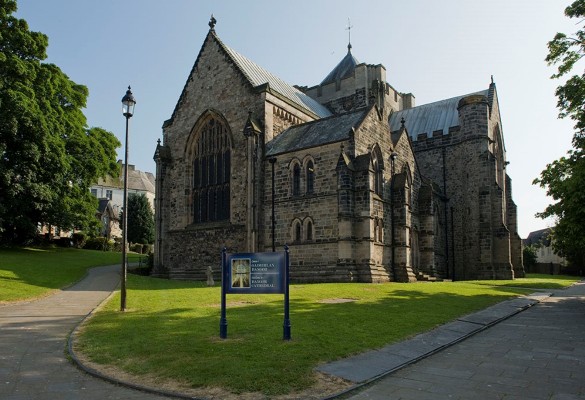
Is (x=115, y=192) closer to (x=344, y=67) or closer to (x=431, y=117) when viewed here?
(x=344, y=67)

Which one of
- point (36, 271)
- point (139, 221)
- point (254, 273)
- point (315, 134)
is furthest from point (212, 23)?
point (139, 221)

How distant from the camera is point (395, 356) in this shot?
9.45 m

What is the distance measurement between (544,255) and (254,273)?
110m

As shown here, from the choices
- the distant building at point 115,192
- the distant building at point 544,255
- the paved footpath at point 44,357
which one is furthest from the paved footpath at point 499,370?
the distant building at point 115,192

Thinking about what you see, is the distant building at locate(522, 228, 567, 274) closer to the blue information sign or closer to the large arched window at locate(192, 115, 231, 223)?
the large arched window at locate(192, 115, 231, 223)

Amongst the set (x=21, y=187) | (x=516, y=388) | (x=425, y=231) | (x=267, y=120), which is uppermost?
(x=267, y=120)

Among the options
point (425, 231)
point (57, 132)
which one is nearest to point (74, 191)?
point (57, 132)

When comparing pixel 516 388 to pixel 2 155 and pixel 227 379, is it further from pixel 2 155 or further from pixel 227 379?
pixel 2 155

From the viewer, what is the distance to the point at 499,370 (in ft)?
28.4

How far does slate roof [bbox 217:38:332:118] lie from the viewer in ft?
107

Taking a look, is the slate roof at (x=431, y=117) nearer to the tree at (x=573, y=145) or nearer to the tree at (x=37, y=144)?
the tree at (x=573, y=145)

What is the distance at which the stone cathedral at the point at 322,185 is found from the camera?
26.2m

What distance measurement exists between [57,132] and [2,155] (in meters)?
4.92

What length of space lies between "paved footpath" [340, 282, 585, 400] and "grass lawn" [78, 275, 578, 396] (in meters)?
1.19
